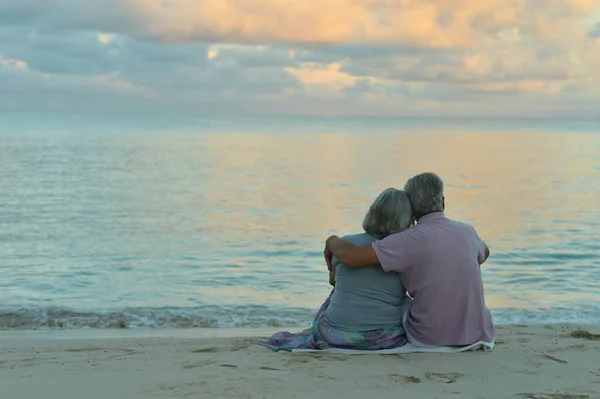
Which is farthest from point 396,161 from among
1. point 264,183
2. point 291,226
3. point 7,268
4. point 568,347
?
point 568,347

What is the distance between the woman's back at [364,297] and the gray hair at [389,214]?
11 centimetres

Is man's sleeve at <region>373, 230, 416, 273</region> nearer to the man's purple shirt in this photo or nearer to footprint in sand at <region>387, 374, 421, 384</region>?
the man's purple shirt

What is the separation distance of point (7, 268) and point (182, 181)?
18.0 m

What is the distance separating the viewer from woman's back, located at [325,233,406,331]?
5.61 metres

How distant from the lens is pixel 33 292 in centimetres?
1115

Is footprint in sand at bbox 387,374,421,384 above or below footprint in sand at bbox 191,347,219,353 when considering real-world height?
above

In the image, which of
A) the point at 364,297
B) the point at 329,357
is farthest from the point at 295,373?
the point at 364,297

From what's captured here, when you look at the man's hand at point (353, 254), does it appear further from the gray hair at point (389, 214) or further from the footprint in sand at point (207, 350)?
the footprint in sand at point (207, 350)

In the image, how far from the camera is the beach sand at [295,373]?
15.5 feet

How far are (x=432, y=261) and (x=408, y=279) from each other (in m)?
0.24

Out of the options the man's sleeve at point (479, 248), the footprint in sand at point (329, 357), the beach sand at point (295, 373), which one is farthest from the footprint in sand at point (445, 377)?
the man's sleeve at point (479, 248)

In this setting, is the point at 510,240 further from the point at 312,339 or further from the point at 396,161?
the point at 396,161

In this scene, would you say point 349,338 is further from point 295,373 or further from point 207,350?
point 207,350

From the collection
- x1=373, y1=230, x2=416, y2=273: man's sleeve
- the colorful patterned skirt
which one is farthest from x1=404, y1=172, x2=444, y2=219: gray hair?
the colorful patterned skirt
